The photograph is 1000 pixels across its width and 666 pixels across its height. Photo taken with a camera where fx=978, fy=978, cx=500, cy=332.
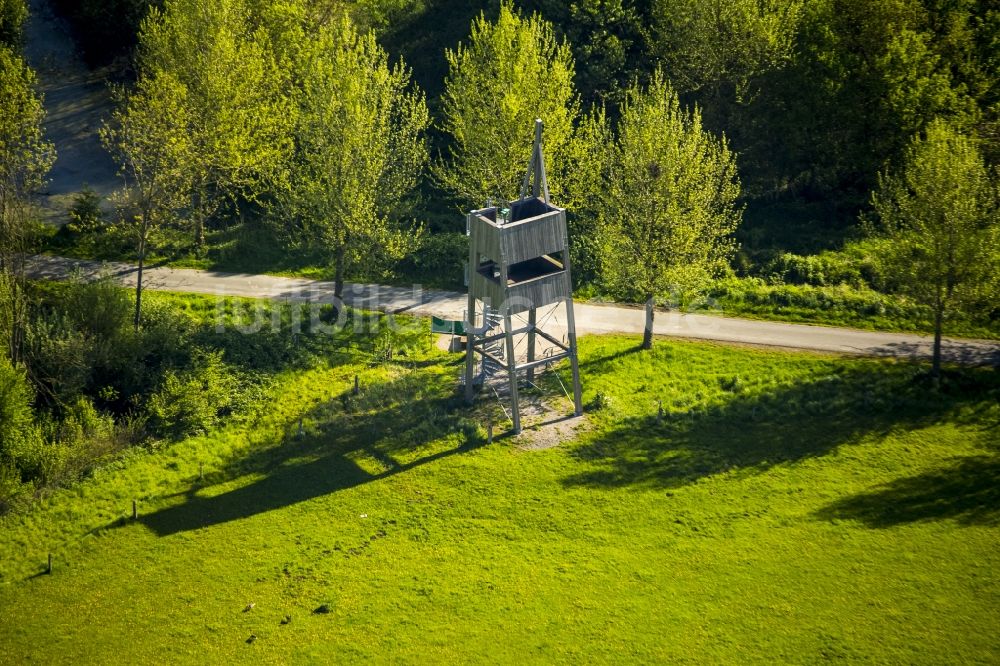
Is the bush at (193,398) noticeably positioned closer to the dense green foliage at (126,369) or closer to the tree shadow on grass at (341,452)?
the dense green foliage at (126,369)

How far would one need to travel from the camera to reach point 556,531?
155ft

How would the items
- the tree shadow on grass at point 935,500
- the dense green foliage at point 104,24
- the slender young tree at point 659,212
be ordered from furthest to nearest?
the dense green foliage at point 104,24 → the slender young tree at point 659,212 → the tree shadow on grass at point 935,500

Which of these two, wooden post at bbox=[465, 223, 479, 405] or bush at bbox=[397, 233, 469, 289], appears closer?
wooden post at bbox=[465, 223, 479, 405]

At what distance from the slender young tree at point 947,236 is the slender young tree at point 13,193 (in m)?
49.9

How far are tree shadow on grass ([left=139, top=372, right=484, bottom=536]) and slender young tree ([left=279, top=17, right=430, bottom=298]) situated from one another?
11388 millimetres

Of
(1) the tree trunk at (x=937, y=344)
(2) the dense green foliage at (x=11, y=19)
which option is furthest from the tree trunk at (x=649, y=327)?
(2) the dense green foliage at (x=11, y=19)

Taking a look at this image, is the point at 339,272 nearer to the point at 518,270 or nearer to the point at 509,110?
the point at 518,270

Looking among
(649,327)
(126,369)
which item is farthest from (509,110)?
(126,369)

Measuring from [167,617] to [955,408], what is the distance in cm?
4218

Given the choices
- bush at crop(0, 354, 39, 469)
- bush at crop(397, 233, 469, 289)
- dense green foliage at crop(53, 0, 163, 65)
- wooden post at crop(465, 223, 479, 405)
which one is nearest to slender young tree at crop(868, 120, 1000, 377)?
wooden post at crop(465, 223, 479, 405)

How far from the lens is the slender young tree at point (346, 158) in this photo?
62781mm

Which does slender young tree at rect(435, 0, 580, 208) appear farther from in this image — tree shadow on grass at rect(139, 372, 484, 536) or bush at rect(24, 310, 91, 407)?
bush at rect(24, 310, 91, 407)

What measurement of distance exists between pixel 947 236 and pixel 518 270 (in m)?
23.9

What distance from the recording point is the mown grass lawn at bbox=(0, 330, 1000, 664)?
41.3 meters
